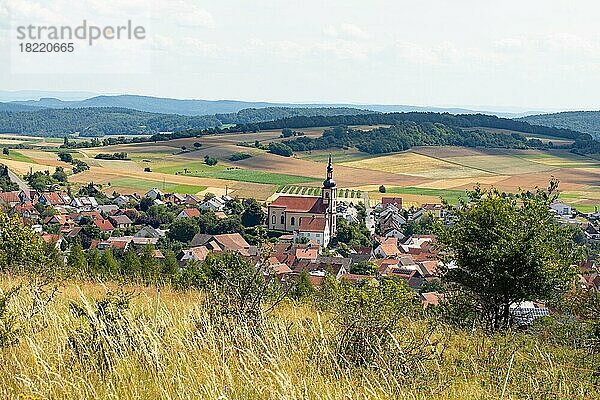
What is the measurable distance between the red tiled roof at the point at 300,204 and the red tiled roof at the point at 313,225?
2766 millimetres

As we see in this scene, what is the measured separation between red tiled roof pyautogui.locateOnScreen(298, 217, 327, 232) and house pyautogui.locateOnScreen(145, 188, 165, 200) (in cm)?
1892

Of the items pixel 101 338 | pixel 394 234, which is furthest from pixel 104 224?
pixel 101 338

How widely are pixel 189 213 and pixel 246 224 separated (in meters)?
5.46

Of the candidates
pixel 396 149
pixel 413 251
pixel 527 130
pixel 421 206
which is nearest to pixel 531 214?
pixel 413 251

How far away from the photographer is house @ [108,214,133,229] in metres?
68.8

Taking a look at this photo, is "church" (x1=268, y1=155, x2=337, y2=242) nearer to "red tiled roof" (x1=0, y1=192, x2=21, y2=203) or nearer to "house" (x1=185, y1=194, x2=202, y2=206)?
"house" (x1=185, y1=194, x2=202, y2=206)

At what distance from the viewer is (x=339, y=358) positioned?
462cm

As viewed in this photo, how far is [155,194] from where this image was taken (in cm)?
7881

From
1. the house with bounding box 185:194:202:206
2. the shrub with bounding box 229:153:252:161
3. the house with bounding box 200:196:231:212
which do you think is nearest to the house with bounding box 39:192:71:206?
the house with bounding box 185:194:202:206

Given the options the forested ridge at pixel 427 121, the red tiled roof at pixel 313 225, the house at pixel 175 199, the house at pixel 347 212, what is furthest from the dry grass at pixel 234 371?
the forested ridge at pixel 427 121

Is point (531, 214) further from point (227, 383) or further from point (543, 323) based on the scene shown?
point (227, 383)

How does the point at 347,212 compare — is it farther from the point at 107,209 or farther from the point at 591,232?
the point at 107,209

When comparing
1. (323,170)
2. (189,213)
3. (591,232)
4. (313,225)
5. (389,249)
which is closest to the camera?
(389,249)

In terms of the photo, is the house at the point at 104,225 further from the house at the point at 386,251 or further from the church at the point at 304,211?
the house at the point at 386,251
